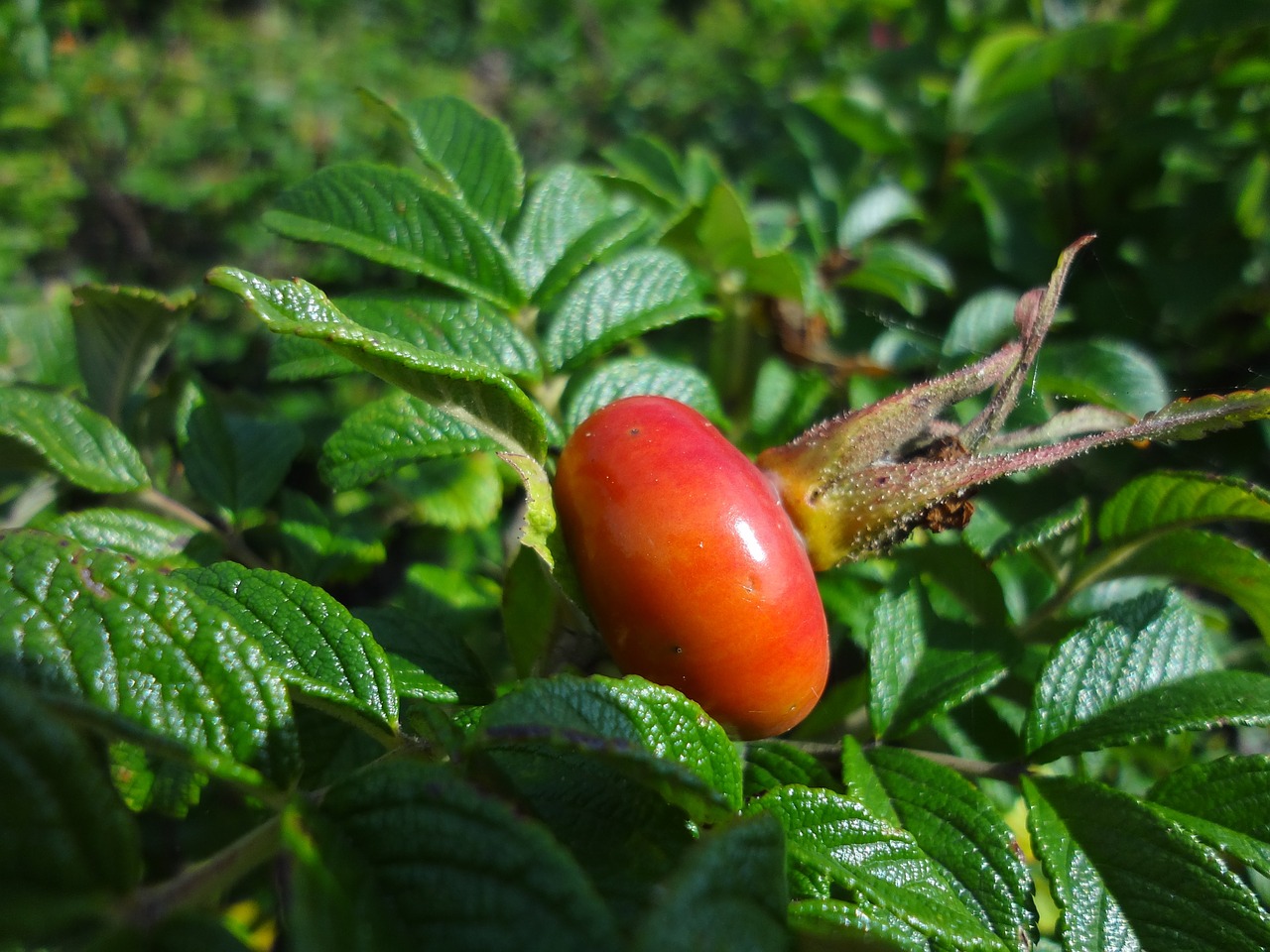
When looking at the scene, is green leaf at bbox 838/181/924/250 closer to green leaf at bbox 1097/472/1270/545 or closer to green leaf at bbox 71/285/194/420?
green leaf at bbox 1097/472/1270/545

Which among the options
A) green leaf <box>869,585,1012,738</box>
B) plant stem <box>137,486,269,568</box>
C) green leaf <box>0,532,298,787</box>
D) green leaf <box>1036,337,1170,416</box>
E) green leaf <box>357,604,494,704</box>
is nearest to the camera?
green leaf <box>0,532,298,787</box>

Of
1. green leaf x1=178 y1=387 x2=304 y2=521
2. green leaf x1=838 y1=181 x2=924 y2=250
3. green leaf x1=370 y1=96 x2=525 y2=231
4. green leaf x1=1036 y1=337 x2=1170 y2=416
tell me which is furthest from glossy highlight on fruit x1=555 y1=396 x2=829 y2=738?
green leaf x1=838 y1=181 x2=924 y2=250

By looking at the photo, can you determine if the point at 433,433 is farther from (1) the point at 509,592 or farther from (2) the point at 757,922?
(2) the point at 757,922

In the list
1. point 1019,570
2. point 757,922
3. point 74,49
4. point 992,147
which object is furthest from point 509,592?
point 74,49

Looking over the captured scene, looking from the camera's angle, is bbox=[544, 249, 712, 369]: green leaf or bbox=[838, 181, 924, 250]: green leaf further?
bbox=[838, 181, 924, 250]: green leaf

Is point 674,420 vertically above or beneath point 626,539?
above

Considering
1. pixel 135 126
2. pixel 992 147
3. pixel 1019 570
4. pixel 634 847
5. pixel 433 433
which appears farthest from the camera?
pixel 135 126
